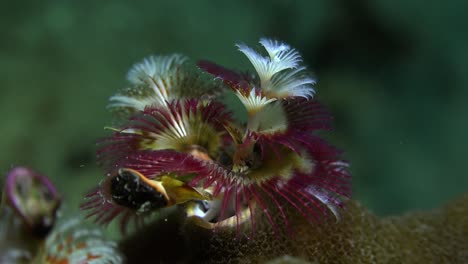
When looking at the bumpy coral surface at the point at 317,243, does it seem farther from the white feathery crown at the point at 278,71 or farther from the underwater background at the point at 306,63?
the underwater background at the point at 306,63

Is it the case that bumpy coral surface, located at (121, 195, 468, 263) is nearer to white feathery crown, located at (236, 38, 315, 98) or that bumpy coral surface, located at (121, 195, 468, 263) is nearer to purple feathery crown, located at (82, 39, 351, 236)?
purple feathery crown, located at (82, 39, 351, 236)

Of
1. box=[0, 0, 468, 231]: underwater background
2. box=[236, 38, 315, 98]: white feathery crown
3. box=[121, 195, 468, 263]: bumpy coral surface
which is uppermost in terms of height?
box=[0, 0, 468, 231]: underwater background

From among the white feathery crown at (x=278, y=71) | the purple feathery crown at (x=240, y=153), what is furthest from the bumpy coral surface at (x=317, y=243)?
the white feathery crown at (x=278, y=71)

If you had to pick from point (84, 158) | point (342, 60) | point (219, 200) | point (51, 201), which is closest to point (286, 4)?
point (342, 60)

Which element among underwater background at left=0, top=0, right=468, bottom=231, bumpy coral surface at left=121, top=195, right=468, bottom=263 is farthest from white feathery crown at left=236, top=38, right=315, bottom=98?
underwater background at left=0, top=0, right=468, bottom=231

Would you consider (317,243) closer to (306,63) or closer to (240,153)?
(240,153)

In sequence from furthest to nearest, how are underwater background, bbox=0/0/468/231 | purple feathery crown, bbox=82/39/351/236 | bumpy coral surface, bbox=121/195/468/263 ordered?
1. underwater background, bbox=0/0/468/231
2. bumpy coral surface, bbox=121/195/468/263
3. purple feathery crown, bbox=82/39/351/236

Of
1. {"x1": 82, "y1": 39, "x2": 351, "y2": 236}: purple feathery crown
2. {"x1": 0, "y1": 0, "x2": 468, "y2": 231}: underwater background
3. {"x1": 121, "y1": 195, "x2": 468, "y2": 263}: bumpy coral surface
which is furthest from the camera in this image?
{"x1": 0, "y1": 0, "x2": 468, "y2": 231}: underwater background
